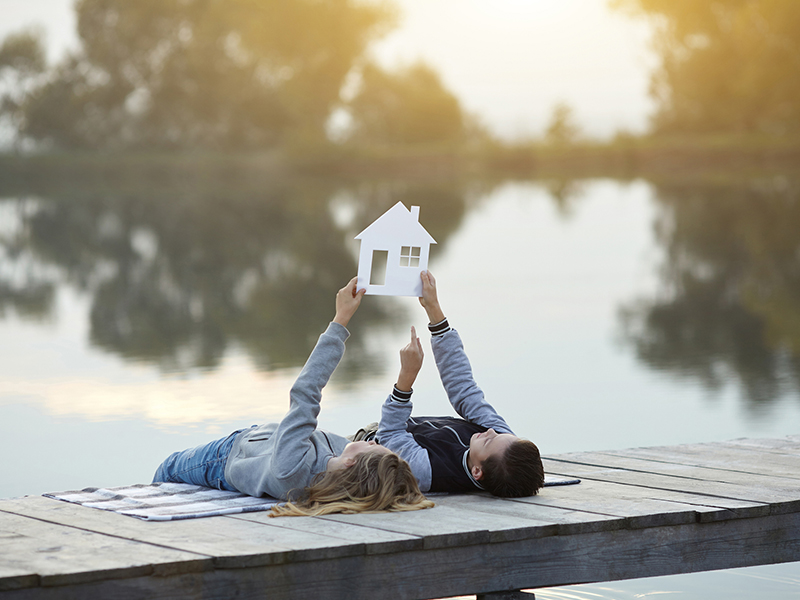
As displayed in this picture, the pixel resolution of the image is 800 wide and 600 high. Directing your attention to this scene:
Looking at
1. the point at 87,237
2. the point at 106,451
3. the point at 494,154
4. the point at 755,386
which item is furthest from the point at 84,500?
the point at 494,154

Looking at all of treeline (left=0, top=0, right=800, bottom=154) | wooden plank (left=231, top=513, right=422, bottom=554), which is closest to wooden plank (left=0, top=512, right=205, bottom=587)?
wooden plank (left=231, top=513, right=422, bottom=554)

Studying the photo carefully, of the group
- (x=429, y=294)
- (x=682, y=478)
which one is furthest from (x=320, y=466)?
(x=682, y=478)

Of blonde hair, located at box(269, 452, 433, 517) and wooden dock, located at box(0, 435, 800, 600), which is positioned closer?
wooden dock, located at box(0, 435, 800, 600)

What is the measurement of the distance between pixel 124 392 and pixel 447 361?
225 inches

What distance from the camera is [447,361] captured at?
4441 mm

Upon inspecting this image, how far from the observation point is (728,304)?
15.8 meters

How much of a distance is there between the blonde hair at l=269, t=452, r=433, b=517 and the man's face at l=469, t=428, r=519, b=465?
0.29m

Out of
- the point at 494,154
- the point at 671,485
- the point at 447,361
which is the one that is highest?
the point at 494,154

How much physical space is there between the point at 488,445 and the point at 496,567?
1.92 feet

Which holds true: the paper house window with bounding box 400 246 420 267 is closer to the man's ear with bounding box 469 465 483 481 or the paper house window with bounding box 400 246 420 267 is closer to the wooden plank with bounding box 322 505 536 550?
the man's ear with bounding box 469 465 483 481

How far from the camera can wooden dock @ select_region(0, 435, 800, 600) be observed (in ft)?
10.4

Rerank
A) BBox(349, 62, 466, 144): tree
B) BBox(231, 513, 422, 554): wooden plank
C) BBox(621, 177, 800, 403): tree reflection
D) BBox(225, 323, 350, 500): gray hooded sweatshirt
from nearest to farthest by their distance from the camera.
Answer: BBox(231, 513, 422, 554): wooden plank
BBox(225, 323, 350, 500): gray hooded sweatshirt
BBox(621, 177, 800, 403): tree reflection
BBox(349, 62, 466, 144): tree

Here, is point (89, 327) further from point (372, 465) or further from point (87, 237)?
point (87, 237)

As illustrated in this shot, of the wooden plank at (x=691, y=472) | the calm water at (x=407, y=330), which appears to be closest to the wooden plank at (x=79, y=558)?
the calm water at (x=407, y=330)
